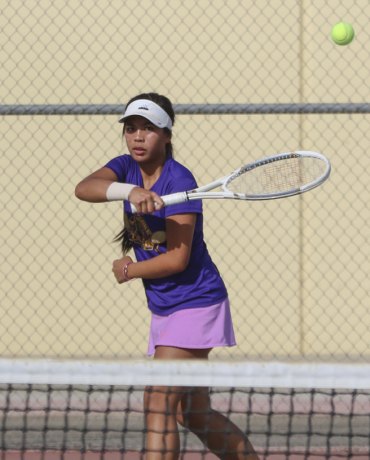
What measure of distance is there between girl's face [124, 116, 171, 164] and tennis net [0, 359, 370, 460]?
2.18ft

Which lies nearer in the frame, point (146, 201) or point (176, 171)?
point (146, 201)

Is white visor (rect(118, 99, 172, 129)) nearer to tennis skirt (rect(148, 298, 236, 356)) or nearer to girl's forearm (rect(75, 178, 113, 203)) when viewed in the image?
girl's forearm (rect(75, 178, 113, 203))

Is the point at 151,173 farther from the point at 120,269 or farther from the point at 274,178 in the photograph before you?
the point at 274,178

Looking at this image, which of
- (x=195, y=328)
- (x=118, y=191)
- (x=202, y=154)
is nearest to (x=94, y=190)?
(x=118, y=191)

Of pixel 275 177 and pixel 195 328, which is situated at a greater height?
pixel 275 177

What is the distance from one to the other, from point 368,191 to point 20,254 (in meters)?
1.99

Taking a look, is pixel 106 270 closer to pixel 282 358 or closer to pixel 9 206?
pixel 9 206

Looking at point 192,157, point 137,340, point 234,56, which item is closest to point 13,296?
point 137,340

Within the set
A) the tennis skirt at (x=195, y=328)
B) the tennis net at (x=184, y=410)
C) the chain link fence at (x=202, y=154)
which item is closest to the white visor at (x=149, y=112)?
the tennis skirt at (x=195, y=328)

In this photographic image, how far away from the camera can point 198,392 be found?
373 cm

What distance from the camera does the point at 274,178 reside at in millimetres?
4176

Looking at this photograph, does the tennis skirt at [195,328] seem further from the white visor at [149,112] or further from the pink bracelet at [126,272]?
the white visor at [149,112]

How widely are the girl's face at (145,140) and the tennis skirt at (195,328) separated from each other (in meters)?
0.46

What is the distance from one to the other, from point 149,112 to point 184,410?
2.94 feet
